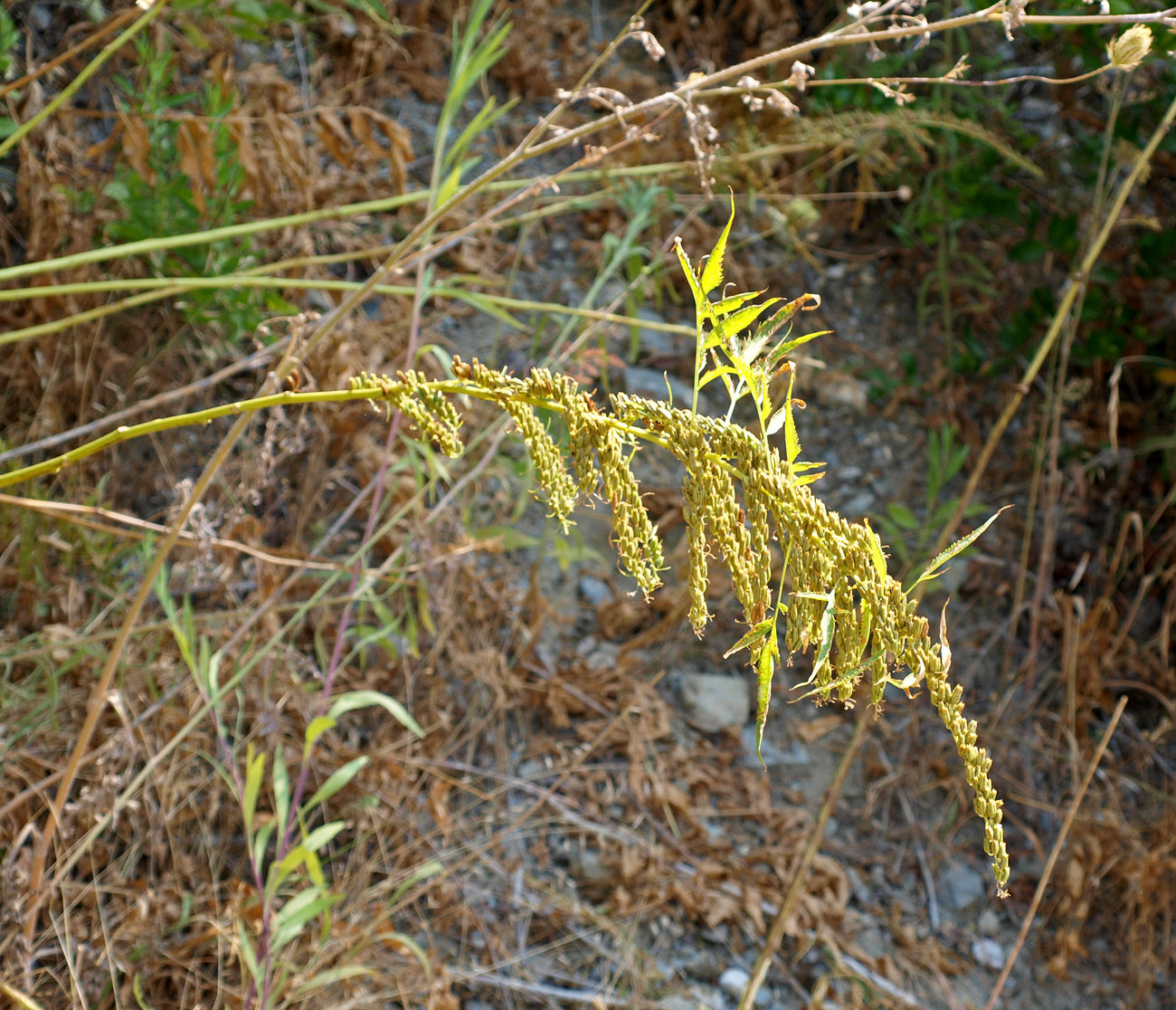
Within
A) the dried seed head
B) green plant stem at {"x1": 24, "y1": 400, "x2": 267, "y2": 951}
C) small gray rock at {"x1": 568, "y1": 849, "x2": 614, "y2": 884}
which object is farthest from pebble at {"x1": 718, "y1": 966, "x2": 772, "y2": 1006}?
the dried seed head

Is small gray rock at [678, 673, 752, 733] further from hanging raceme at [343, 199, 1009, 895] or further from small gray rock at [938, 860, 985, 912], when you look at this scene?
hanging raceme at [343, 199, 1009, 895]

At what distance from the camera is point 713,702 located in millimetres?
2336

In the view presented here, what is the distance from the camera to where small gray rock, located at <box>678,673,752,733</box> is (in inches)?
91.6

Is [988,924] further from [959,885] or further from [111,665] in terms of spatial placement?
[111,665]

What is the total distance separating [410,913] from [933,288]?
7.15 ft

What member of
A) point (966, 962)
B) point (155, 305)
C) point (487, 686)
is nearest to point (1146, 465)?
point (966, 962)

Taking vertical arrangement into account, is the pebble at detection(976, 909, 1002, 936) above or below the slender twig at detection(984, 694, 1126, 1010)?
below

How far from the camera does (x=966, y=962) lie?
86.0 inches

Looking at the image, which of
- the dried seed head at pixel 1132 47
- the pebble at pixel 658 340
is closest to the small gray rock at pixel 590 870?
the pebble at pixel 658 340

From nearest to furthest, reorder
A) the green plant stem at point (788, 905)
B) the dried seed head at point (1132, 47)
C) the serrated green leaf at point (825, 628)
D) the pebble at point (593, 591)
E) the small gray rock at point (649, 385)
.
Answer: the serrated green leaf at point (825, 628)
the dried seed head at point (1132, 47)
the green plant stem at point (788, 905)
the pebble at point (593, 591)
the small gray rock at point (649, 385)

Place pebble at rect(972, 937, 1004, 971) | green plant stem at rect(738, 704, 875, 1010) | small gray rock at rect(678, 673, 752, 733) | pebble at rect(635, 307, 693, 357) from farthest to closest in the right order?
pebble at rect(635, 307, 693, 357)
small gray rock at rect(678, 673, 752, 733)
pebble at rect(972, 937, 1004, 971)
green plant stem at rect(738, 704, 875, 1010)

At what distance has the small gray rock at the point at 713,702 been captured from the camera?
233 cm

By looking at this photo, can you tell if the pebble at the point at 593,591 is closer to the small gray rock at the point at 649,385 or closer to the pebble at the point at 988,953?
the small gray rock at the point at 649,385

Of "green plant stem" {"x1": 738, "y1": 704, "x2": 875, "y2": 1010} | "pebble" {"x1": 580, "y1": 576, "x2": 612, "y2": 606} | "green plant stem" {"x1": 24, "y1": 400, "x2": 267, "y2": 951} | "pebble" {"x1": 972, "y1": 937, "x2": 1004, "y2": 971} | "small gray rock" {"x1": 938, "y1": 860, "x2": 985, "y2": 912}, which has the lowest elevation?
"pebble" {"x1": 972, "y1": 937, "x2": 1004, "y2": 971}
